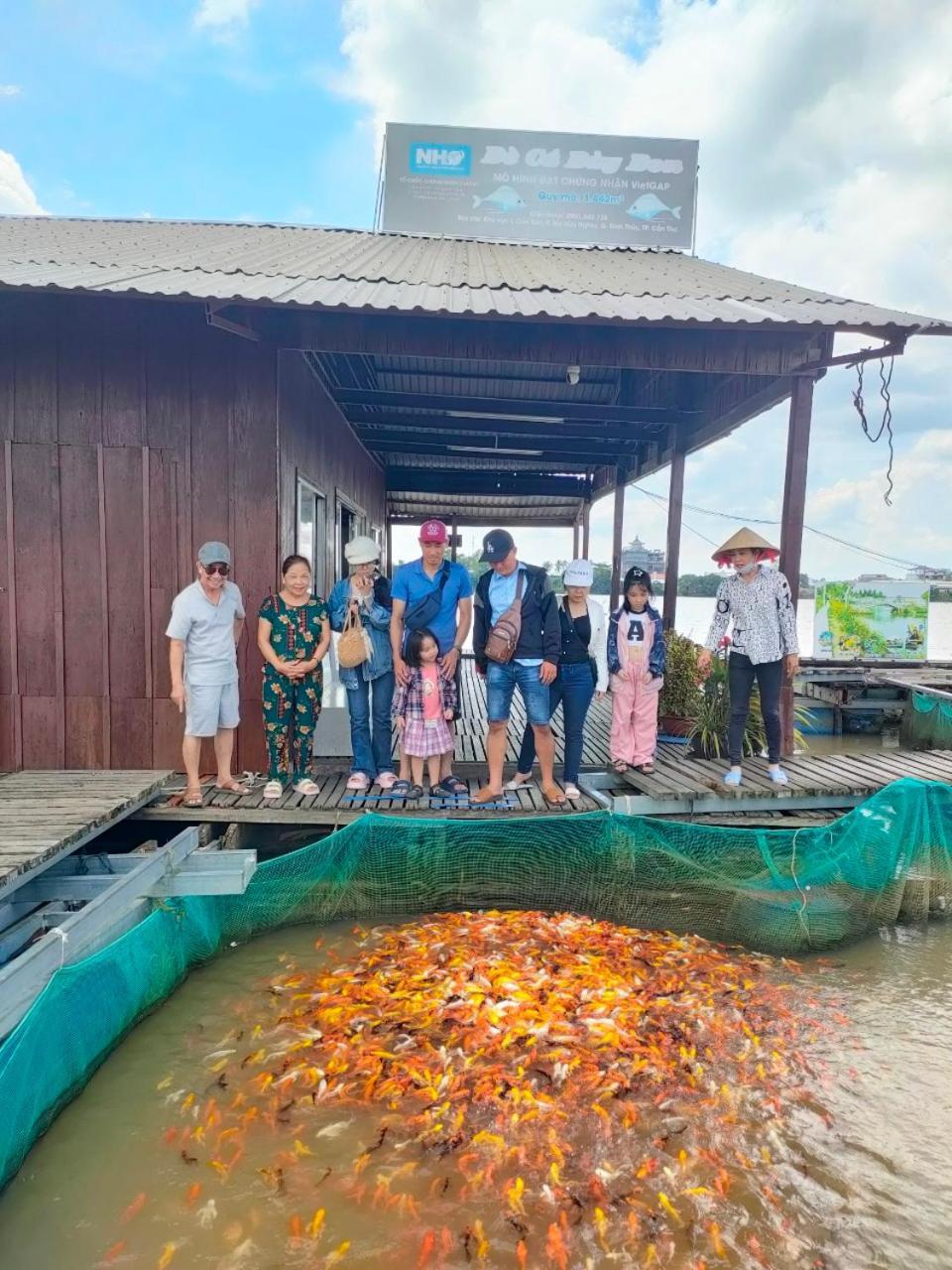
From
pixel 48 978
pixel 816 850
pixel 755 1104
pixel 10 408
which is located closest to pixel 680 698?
pixel 816 850

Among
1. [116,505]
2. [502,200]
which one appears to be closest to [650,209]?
[502,200]

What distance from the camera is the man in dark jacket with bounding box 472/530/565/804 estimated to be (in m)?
4.21

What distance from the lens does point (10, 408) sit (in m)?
4.69

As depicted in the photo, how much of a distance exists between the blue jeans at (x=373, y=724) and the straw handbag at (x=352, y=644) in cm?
21

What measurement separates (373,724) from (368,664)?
0.52 metres

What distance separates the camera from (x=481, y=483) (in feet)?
39.7

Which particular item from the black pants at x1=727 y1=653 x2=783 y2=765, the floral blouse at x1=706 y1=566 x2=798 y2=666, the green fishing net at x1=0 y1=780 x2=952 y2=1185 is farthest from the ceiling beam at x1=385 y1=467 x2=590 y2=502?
the green fishing net at x1=0 y1=780 x2=952 y2=1185

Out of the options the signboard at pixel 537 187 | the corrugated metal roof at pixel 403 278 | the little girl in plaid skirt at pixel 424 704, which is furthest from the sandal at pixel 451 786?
the signboard at pixel 537 187

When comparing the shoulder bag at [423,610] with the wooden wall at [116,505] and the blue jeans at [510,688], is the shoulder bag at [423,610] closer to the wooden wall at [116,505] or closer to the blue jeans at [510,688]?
the blue jeans at [510,688]

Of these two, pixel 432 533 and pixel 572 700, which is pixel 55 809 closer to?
pixel 432 533

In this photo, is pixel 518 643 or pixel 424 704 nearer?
pixel 518 643

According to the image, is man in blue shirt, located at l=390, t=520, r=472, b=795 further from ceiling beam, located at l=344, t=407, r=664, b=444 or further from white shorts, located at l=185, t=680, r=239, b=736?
ceiling beam, located at l=344, t=407, r=664, b=444


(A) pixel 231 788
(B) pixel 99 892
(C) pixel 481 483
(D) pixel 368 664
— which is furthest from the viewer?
(C) pixel 481 483

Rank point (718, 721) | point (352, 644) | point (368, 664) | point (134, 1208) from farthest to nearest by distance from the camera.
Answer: point (718, 721)
point (368, 664)
point (352, 644)
point (134, 1208)
